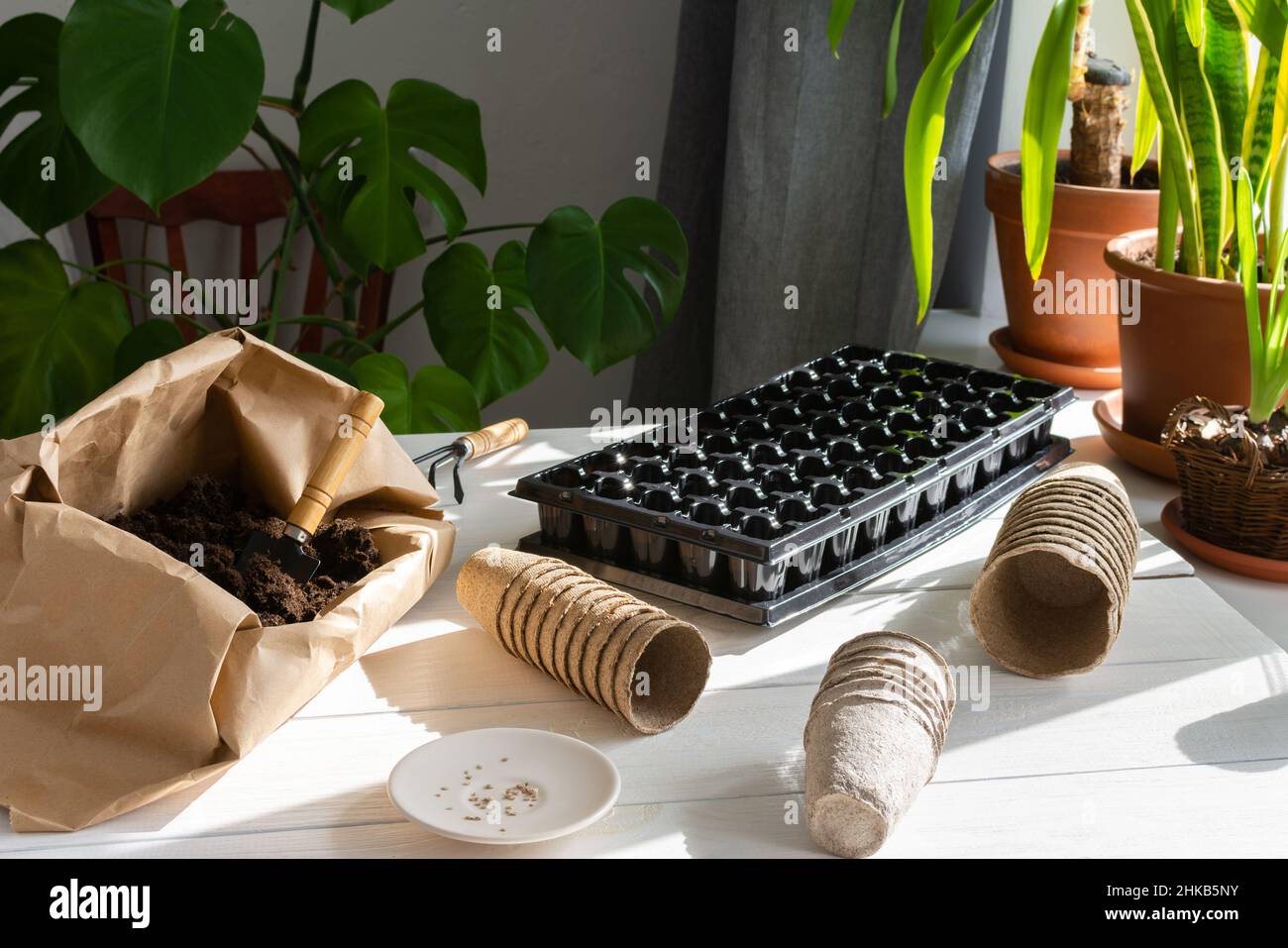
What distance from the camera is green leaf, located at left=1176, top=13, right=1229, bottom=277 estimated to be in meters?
1.21

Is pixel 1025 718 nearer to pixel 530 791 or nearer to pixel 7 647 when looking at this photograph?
pixel 530 791

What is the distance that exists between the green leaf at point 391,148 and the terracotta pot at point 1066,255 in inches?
26.5

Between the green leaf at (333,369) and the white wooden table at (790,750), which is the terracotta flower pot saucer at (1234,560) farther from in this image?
the green leaf at (333,369)

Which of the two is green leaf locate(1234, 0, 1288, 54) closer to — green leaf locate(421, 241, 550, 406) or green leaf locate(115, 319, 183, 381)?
green leaf locate(421, 241, 550, 406)

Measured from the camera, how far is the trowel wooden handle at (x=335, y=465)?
0.92m

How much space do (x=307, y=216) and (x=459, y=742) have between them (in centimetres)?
129

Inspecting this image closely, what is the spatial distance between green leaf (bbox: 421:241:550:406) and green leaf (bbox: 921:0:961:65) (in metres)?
0.69

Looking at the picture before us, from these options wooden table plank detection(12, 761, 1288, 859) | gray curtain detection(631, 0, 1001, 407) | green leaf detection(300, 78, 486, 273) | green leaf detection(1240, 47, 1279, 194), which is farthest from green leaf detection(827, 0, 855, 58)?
gray curtain detection(631, 0, 1001, 407)

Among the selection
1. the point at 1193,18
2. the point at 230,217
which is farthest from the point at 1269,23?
the point at 230,217

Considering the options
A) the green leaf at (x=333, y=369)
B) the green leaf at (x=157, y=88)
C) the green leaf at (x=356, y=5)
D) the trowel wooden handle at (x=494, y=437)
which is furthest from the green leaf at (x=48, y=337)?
the trowel wooden handle at (x=494, y=437)

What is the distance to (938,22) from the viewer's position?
1163 mm

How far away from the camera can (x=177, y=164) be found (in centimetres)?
133

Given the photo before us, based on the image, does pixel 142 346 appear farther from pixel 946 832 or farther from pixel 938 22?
pixel 946 832
